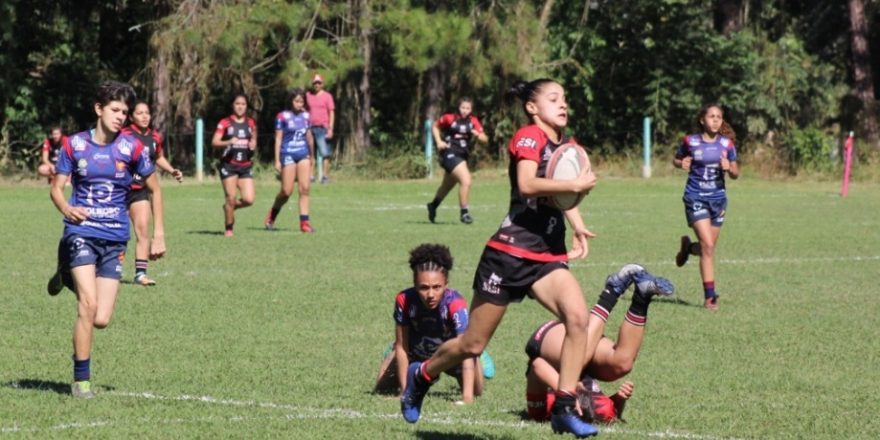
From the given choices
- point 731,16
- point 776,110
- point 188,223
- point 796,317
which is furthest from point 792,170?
point 796,317

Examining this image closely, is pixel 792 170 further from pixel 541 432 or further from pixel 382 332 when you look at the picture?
pixel 541 432

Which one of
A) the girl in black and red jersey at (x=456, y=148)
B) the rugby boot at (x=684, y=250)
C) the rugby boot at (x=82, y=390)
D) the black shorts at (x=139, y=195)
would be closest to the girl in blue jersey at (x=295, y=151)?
the girl in black and red jersey at (x=456, y=148)

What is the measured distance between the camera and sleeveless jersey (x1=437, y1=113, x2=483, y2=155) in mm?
22141

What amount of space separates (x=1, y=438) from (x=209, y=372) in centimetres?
223

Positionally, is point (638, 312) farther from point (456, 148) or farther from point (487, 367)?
point (456, 148)

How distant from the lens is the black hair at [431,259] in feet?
27.2

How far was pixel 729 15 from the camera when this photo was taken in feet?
135

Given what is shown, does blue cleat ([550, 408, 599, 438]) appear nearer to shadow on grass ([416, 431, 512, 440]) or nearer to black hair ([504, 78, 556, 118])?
shadow on grass ([416, 431, 512, 440])

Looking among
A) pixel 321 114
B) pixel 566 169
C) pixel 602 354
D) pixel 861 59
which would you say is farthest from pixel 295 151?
pixel 861 59

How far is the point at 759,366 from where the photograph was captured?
991 cm

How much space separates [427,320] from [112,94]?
7.38ft

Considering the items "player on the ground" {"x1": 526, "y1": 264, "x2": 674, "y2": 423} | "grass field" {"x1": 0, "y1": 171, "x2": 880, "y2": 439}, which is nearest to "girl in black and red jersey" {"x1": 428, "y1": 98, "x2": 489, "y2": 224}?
"grass field" {"x1": 0, "y1": 171, "x2": 880, "y2": 439}

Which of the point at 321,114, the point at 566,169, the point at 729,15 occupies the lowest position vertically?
the point at 321,114

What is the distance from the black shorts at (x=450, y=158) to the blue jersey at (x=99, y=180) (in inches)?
528
